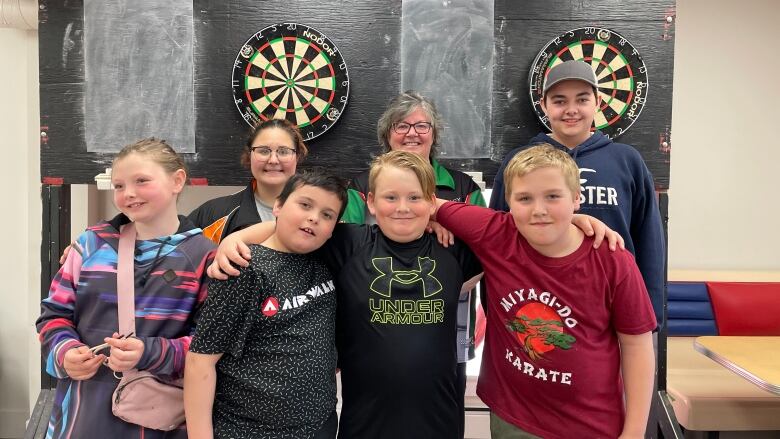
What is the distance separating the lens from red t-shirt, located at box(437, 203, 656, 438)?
177 cm

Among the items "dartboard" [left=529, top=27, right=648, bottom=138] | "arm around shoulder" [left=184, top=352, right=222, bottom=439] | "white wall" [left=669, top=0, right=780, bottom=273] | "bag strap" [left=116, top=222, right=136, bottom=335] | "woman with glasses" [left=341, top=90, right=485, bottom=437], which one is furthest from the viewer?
"white wall" [left=669, top=0, right=780, bottom=273]

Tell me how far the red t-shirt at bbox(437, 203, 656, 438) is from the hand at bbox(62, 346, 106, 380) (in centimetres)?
124

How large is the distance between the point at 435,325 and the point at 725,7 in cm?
388

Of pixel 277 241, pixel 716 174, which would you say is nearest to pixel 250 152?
pixel 277 241

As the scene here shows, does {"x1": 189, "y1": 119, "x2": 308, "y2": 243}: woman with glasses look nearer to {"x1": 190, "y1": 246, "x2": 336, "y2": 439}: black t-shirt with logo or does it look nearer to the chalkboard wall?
the chalkboard wall

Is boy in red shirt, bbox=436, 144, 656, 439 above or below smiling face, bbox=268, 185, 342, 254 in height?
below

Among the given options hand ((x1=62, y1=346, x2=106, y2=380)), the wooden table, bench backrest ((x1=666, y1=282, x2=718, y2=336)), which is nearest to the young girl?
hand ((x1=62, y1=346, x2=106, y2=380))

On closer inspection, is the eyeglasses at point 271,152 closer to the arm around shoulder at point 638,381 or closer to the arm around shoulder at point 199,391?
the arm around shoulder at point 199,391

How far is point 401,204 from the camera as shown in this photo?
5.96 feet

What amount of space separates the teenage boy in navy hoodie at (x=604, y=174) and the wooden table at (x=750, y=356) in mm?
640

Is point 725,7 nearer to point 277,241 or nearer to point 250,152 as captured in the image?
point 250,152

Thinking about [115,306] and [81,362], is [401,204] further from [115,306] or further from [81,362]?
[81,362]

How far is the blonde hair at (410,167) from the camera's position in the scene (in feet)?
6.05

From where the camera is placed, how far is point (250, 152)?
2.62 m
